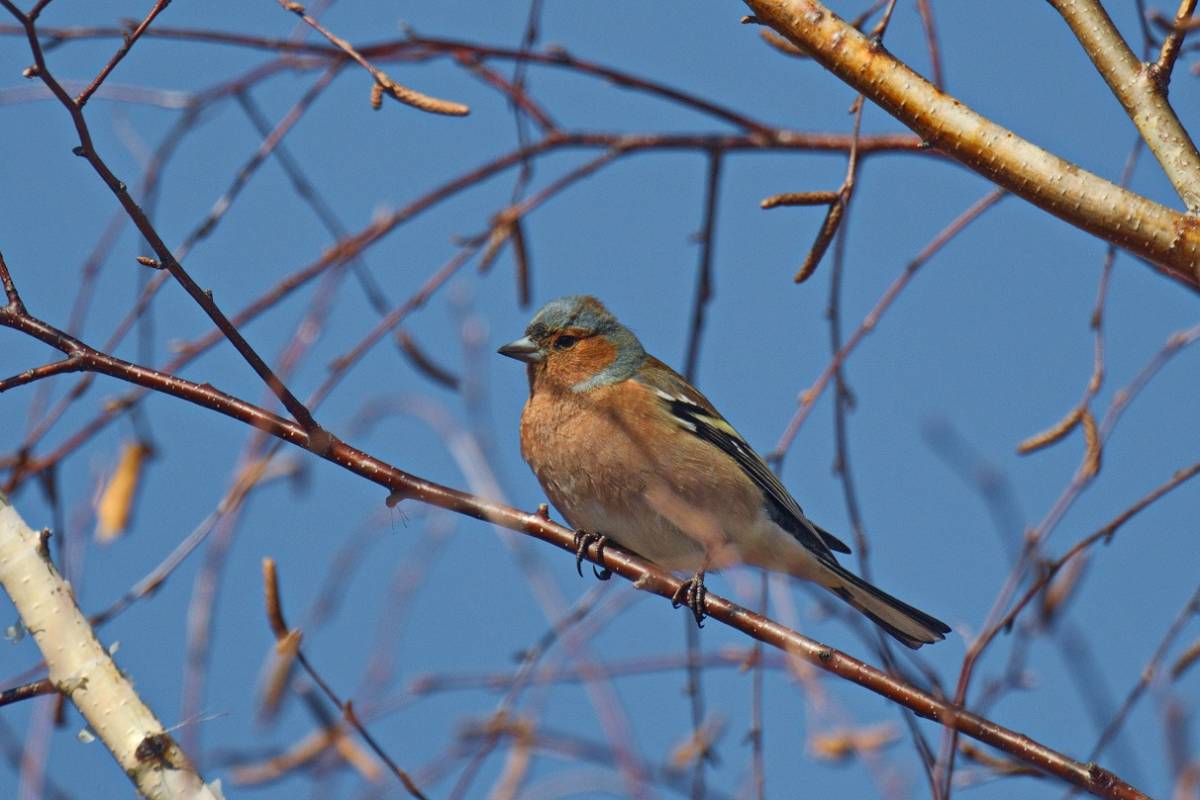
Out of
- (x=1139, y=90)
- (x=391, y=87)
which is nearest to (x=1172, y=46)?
(x=1139, y=90)

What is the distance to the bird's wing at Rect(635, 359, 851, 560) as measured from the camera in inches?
236

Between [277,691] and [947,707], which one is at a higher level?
[277,691]

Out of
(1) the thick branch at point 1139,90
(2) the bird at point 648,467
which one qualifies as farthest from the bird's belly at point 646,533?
(1) the thick branch at point 1139,90

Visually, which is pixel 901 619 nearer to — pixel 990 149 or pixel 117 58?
pixel 990 149

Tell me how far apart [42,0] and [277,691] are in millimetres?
1644

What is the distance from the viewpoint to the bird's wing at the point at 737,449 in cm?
600

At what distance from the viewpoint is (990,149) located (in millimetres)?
3131

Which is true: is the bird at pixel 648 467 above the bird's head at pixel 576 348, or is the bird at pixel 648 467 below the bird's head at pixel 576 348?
below

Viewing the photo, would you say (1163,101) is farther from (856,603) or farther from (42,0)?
(856,603)

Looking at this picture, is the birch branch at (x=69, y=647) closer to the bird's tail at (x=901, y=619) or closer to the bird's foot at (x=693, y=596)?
the bird's foot at (x=693, y=596)

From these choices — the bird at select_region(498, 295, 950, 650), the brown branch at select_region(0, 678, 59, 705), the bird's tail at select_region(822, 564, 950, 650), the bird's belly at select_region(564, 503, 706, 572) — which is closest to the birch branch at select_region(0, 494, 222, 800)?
the brown branch at select_region(0, 678, 59, 705)

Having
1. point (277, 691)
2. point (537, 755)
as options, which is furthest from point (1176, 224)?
point (277, 691)

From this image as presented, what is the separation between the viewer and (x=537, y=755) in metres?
3.43

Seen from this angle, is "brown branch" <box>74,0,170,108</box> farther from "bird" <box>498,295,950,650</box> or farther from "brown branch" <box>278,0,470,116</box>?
"bird" <box>498,295,950,650</box>
